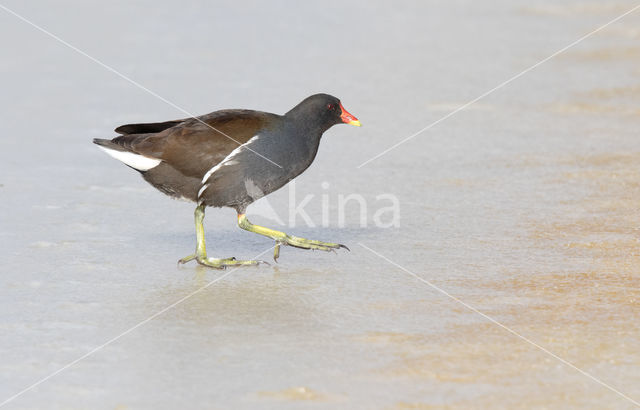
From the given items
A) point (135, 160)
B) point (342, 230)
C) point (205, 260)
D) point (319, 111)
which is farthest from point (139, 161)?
point (342, 230)

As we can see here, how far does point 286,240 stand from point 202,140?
2.20 feet

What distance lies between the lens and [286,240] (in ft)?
17.1

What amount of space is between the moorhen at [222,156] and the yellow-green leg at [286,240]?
47 mm

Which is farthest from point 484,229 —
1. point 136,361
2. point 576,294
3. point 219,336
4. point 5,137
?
point 5,137

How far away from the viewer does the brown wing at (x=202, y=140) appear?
16.2 ft

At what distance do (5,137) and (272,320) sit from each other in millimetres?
3596

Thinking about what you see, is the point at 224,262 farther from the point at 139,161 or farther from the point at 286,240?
the point at 139,161

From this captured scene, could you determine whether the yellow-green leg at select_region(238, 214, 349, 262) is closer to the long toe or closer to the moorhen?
the moorhen

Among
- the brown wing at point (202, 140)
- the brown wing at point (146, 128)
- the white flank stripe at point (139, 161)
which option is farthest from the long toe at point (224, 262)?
the brown wing at point (146, 128)

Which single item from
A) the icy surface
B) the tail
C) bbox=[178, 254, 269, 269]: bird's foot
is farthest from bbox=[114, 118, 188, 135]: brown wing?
bbox=[178, 254, 269, 269]: bird's foot

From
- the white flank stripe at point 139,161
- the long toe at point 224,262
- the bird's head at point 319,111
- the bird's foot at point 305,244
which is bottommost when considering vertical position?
the long toe at point 224,262

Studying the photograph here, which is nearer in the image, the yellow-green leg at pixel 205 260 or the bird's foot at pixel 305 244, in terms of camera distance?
the yellow-green leg at pixel 205 260

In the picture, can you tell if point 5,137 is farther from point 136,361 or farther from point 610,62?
point 610,62

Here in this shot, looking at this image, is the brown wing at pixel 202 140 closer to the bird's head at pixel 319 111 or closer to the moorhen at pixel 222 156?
the moorhen at pixel 222 156
